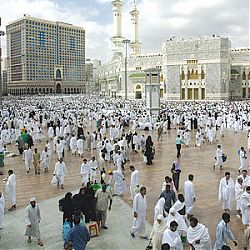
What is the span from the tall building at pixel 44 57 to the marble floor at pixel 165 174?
7368 cm

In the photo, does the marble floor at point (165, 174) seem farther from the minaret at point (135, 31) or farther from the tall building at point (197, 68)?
the minaret at point (135, 31)

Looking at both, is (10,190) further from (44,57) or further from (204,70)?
(44,57)

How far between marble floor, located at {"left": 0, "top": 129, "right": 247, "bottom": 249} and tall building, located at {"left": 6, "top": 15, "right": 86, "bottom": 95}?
2901 inches

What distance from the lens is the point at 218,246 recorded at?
4625 millimetres

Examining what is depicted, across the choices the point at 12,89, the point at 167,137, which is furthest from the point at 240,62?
the point at 12,89

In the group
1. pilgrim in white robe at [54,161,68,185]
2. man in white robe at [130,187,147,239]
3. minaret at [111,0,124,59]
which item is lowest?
man in white robe at [130,187,147,239]

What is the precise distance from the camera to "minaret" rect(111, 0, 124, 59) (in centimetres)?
7488

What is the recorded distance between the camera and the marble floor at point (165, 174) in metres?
6.66

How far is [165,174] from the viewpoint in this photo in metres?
9.55

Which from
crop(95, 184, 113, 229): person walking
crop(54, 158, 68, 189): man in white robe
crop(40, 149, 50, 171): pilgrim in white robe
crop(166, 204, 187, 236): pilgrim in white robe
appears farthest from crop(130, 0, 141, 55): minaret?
crop(166, 204, 187, 236): pilgrim in white robe

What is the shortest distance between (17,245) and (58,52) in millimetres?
86105

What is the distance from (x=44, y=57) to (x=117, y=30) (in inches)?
847

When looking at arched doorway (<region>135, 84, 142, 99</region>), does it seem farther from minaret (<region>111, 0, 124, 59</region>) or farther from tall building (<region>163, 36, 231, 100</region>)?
minaret (<region>111, 0, 124, 59</region>)

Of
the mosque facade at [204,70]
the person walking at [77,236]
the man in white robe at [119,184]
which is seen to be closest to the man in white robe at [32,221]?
the person walking at [77,236]
